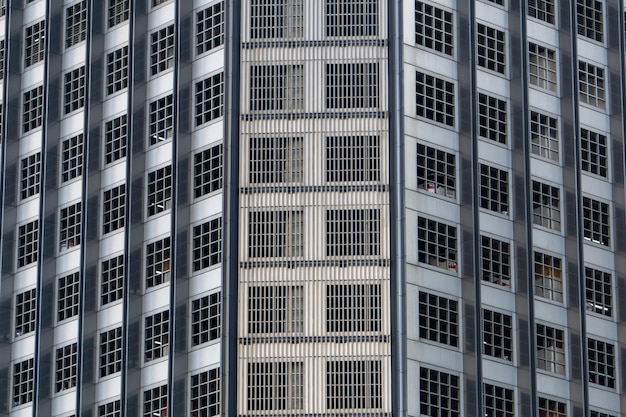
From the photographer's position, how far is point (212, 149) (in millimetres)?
120938

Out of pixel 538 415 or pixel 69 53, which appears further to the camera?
pixel 69 53

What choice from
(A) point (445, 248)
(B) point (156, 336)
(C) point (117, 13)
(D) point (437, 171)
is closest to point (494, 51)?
(D) point (437, 171)

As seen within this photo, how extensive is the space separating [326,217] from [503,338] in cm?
1269

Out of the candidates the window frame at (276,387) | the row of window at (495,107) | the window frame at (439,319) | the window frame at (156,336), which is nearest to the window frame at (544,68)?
the row of window at (495,107)

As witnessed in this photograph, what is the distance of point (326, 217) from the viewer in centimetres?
11762

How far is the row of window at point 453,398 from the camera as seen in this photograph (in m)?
115

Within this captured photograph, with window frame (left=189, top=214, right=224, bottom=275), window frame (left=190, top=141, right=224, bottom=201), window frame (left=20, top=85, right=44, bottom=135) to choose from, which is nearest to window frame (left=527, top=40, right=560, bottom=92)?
window frame (left=190, top=141, right=224, bottom=201)

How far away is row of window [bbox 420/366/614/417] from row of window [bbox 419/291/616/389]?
6.48ft

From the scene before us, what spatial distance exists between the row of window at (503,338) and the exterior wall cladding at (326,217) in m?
0.15

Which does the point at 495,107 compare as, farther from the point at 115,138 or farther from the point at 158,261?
the point at 115,138

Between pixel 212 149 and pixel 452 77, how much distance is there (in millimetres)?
15009

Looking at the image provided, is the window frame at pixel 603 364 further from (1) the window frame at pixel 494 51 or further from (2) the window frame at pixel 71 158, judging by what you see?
(2) the window frame at pixel 71 158

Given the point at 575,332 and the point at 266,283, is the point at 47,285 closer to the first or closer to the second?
the point at 266,283

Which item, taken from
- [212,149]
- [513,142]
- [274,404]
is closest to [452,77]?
[513,142]
